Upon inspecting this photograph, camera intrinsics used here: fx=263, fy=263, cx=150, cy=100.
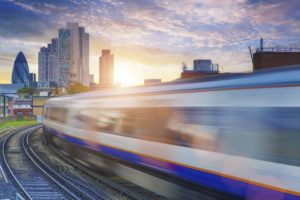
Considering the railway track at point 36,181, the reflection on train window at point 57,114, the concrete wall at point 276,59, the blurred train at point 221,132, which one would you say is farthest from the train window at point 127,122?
the concrete wall at point 276,59

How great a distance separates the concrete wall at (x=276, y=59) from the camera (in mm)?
29094

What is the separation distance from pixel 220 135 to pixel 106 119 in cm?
476

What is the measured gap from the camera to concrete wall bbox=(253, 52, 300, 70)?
29.1 meters

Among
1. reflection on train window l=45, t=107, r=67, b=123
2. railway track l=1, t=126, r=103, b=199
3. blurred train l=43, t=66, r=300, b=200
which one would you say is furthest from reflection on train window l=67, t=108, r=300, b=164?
reflection on train window l=45, t=107, r=67, b=123

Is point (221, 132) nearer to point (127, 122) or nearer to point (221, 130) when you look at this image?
point (221, 130)

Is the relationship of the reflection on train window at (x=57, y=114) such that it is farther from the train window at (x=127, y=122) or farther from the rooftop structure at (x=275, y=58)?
the rooftop structure at (x=275, y=58)

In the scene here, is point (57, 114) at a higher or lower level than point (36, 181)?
higher

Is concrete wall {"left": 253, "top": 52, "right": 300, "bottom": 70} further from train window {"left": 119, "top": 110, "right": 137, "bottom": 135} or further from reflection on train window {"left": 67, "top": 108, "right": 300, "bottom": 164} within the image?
reflection on train window {"left": 67, "top": 108, "right": 300, "bottom": 164}

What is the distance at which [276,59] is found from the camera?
2939 cm

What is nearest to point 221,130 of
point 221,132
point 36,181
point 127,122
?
point 221,132

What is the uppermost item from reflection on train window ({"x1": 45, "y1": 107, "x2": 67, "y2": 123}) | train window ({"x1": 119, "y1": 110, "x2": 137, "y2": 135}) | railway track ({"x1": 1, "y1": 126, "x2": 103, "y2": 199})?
train window ({"x1": 119, "y1": 110, "x2": 137, "y2": 135})

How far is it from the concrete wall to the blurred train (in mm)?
25767

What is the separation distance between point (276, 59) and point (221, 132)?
92.5 feet

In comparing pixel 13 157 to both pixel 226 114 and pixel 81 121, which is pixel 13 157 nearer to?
pixel 81 121
